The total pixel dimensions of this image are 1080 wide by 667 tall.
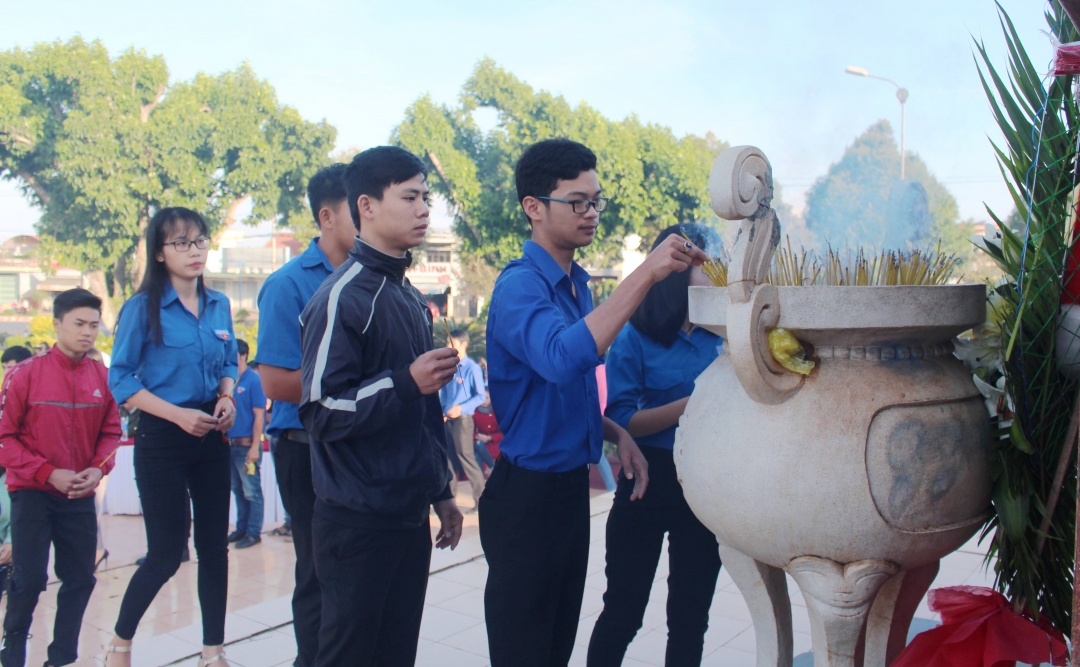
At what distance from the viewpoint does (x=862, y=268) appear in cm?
178

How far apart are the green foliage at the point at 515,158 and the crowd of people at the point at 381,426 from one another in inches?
667

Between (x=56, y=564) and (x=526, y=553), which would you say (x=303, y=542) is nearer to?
(x=526, y=553)

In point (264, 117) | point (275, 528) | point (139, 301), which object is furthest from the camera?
point (264, 117)

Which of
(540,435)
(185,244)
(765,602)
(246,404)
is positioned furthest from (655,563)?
(246,404)

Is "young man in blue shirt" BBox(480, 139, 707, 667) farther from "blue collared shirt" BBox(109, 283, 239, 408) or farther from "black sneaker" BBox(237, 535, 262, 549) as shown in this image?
"black sneaker" BBox(237, 535, 262, 549)

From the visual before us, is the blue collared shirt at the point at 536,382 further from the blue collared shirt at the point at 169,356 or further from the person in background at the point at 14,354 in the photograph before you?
the person in background at the point at 14,354

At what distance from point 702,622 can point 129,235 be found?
24.6 metres

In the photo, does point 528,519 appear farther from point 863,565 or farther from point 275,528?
point 275,528

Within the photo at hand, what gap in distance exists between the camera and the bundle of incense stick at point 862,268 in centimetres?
179

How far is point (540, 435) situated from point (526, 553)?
0.30 m

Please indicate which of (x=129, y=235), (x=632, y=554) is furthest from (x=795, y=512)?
(x=129, y=235)

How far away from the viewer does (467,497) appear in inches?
289

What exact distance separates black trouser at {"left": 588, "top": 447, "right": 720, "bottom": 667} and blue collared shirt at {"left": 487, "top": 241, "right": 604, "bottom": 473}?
0.34m

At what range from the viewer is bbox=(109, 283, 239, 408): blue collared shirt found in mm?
3020
